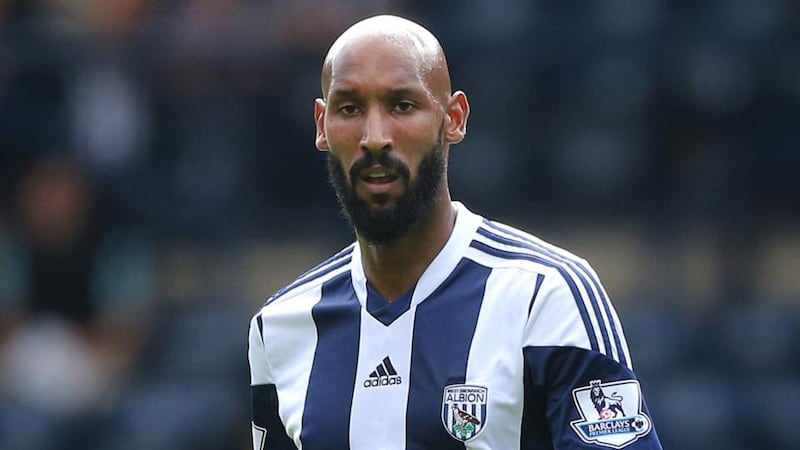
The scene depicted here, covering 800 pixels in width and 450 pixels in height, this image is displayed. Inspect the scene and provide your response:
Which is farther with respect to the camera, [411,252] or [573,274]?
[411,252]

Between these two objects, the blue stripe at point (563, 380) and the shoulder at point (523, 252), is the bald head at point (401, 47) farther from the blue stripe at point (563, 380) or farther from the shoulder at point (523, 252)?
the blue stripe at point (563, 380)

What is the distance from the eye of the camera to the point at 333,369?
371 cm

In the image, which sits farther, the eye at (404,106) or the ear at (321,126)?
the ear at (321,126)

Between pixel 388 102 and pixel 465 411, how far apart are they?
0.72 m

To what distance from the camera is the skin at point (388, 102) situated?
11.5 feet

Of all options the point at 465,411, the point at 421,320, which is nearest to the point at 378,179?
the point at 421,320

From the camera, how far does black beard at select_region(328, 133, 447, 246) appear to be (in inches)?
139

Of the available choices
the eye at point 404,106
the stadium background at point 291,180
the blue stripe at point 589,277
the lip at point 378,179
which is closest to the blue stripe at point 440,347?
the blue stripe at point 589,277

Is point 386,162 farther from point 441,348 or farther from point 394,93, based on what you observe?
point 441,348

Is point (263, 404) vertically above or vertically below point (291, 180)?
below

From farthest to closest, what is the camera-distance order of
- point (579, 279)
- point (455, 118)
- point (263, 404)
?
point (263, 404) → point (455, 118) → point (579, 279)

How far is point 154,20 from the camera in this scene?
9125 millimetres

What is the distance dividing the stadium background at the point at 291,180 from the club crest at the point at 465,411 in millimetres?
4196

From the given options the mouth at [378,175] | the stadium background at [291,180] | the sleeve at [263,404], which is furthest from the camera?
the stadium background at [291,180]
